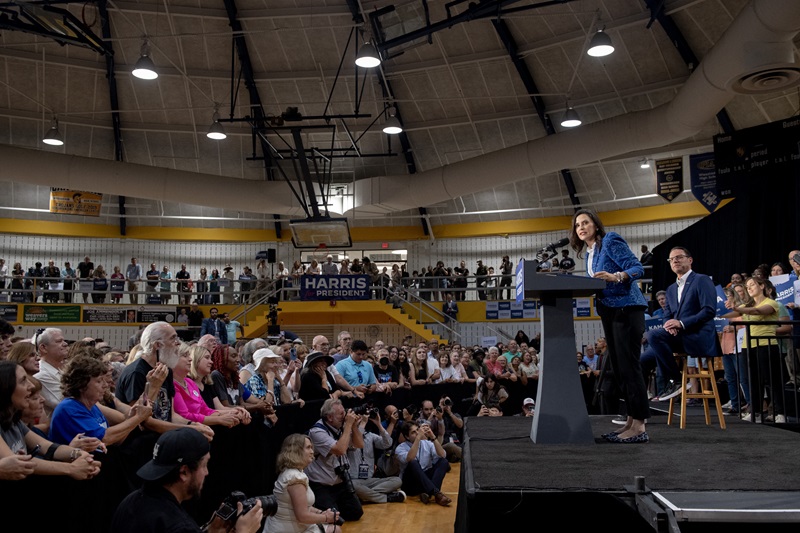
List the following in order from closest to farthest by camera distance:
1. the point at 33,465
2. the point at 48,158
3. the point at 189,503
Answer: the point at 33,465 → the point at 189,503 → the point at 48,158

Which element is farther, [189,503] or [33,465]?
[189,503]

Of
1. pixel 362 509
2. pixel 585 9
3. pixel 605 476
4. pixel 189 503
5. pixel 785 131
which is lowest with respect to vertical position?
pixel 362 509

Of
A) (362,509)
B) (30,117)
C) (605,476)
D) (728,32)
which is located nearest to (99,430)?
(605,476)

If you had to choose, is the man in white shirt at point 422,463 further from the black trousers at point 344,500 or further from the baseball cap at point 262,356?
the baseball cap at point 262,356

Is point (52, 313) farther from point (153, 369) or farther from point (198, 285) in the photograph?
point (153, 369)

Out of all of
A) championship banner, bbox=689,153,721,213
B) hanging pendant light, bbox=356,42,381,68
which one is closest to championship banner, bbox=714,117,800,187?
championship banner, bbox=689,153,721,213

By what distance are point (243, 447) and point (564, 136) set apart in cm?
1395

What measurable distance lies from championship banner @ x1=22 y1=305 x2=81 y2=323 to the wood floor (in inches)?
668

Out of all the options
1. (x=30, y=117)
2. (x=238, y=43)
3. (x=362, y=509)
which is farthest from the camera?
(x=30, y=117)

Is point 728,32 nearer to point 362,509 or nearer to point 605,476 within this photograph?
point 362,509

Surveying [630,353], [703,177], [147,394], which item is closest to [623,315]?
[630,353]

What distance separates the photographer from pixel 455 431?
12094mm

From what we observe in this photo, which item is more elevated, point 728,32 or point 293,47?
point 293,47

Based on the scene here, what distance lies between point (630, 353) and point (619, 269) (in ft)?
1.97
